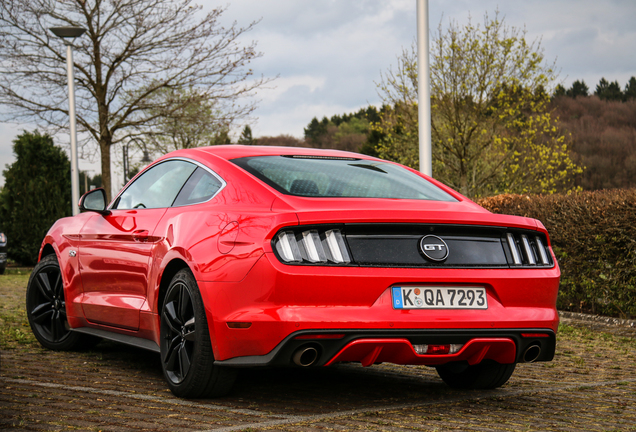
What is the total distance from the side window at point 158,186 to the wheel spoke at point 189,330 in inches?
37.4

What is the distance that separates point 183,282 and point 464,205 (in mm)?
1697

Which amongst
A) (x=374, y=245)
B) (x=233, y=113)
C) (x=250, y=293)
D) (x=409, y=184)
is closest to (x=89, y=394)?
(x=250, y=293)

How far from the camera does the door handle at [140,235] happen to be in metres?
4.92

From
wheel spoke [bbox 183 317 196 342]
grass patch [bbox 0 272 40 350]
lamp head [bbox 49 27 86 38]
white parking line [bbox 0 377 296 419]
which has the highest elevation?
lamp head [bbox 49 27 86 38]

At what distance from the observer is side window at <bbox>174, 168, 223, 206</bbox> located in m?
4.54

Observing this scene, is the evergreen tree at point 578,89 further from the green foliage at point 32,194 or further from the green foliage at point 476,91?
the green foliage at point 32,194


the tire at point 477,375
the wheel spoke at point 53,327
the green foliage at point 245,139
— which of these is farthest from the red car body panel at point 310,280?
the green foliage at point 245,139

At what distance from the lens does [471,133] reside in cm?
2231

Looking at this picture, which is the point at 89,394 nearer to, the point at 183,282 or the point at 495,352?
the point at 183,282

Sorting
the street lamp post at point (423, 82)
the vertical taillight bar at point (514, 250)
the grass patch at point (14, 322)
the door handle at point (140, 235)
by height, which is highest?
the street lamp post at point (423, 82)

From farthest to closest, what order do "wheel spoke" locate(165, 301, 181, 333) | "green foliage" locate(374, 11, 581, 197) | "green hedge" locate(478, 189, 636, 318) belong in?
"green foliage" locate(374, 11, 581, 197)
"green hedge" locate(478, 189, 636, 318)
"wheel spoke" locate(165, 301, 181, 333)

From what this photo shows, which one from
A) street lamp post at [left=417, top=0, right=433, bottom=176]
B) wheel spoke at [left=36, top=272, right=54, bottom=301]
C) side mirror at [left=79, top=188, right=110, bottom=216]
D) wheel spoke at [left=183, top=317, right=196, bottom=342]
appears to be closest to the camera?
wheel spoke at [left=183, top=317, right=196, bottom=342]

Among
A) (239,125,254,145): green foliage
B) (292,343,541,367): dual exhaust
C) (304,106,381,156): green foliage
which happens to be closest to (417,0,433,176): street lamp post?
(292,343,541,367): dual exhaust

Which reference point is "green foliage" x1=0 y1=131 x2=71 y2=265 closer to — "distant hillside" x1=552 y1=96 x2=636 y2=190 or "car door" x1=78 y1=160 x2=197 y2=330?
"car door" x1=78 y1=160 x2=197 y2=330
